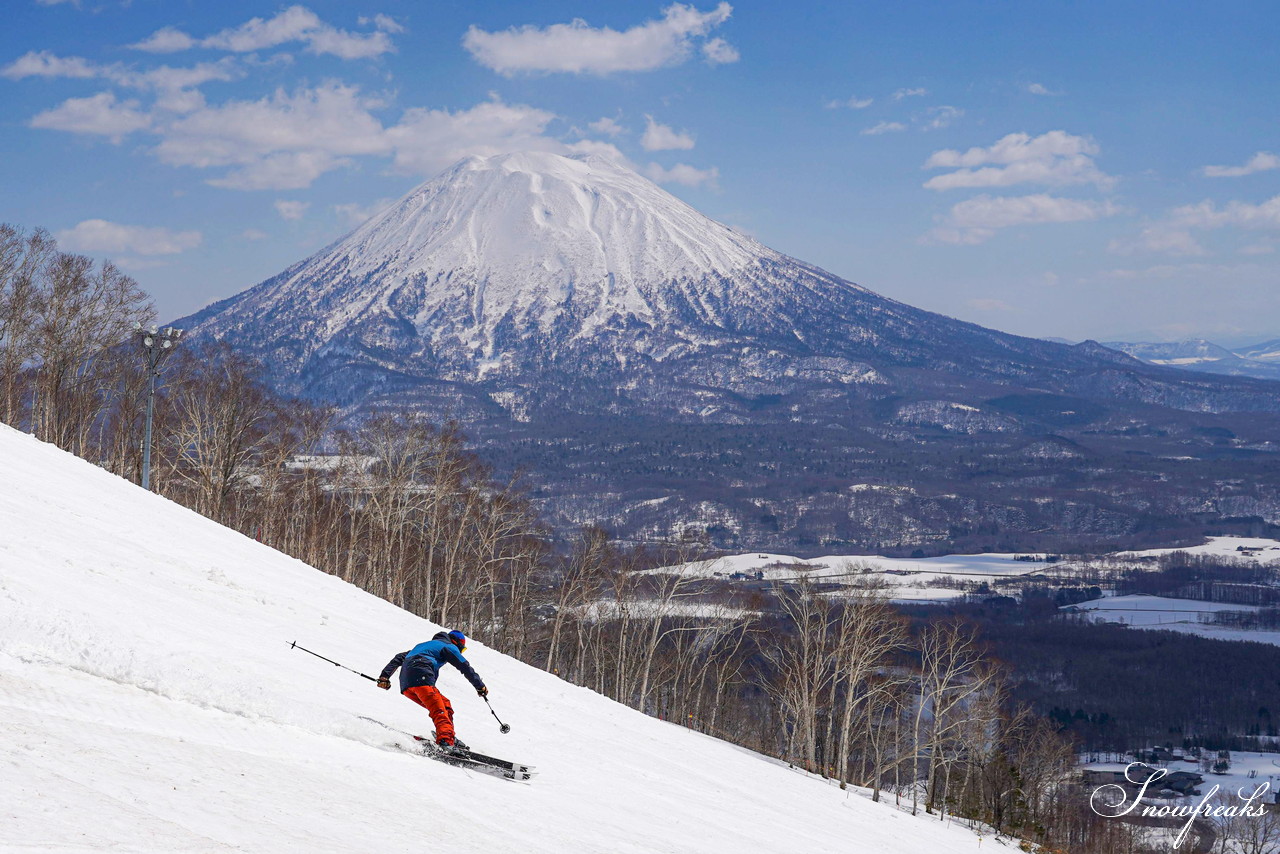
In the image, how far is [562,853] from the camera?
12891 millimetres

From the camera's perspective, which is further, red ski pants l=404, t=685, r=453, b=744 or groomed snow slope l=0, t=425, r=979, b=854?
red ski pants l=404, t=685, r=453, b=744

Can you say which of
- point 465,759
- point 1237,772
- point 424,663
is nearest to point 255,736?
point 424,663

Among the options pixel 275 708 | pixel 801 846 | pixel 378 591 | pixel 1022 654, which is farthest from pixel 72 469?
pixel 1022 654

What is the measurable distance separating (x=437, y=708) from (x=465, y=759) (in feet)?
2.88

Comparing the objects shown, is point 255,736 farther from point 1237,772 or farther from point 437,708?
point 1237,772

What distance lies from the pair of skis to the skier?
0.12 meters

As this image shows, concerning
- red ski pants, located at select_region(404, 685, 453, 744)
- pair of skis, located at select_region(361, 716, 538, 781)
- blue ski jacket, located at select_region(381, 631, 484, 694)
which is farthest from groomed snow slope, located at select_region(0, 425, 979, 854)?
blue ski jacket, located at select_region(381, 631, 484, 694)

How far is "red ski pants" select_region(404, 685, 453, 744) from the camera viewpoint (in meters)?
15.5

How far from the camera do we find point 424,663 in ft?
53.2

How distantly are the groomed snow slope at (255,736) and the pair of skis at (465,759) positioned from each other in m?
0.39

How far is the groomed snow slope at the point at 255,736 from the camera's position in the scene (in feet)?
34.5

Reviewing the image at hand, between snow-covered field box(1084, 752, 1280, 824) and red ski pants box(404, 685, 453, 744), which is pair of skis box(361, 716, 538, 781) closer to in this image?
red ski pants box(404, 685, 453, 744)

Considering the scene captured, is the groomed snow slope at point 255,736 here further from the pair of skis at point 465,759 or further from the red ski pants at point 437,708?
the red ski pants at point 437,708

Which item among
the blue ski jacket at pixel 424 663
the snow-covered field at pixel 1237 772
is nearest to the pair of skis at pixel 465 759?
the blue ski jacket at pixel 424 663
